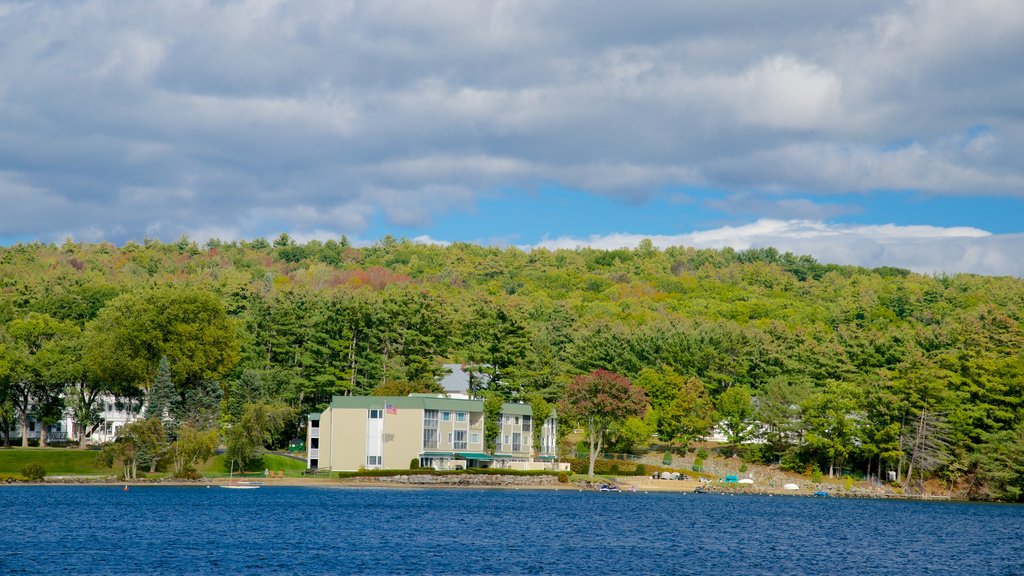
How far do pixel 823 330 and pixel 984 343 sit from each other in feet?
99.3

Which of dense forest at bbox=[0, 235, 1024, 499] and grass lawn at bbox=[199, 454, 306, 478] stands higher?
dense forest at bbox=[0, 235, 1024, 499]

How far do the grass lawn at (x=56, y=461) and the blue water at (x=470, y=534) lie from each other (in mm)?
6158

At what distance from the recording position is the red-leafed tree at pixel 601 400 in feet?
323

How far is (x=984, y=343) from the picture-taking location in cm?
9812

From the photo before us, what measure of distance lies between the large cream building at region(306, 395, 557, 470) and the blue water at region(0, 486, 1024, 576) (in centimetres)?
889

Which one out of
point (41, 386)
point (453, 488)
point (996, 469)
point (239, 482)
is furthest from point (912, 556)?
point (41, 386)

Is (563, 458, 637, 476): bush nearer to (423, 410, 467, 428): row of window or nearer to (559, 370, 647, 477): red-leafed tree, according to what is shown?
(559, 370, 647, 477): red-leafed tree

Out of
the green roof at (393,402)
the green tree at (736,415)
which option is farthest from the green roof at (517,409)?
the green tree at (736,415)

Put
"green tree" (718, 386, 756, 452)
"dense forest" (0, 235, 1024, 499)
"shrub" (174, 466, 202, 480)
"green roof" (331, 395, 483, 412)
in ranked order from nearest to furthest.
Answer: "shrub" (174, 466, 202, 480), "dense forest" (0, 235, 1024, 499), "green roof" (331, 395, 483, 412), "green tree" (718, 386, 756, 452)

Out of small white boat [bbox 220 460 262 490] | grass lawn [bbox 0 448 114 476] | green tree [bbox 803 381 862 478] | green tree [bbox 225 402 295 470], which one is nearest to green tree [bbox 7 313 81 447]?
grass lawn [bbox 0 448 114 476]

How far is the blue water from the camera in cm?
4747

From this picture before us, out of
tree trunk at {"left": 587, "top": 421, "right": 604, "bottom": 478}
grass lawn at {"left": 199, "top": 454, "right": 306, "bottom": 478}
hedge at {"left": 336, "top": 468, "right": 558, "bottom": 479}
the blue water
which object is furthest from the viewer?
tree trunk at {"left": 587, "top": 421, "right": 604, "bottom": 478}

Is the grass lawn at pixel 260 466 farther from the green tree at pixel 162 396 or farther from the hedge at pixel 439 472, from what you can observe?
the green tree at pixel 162 396

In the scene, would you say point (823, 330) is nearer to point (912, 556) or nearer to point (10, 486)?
point (912, 556)
